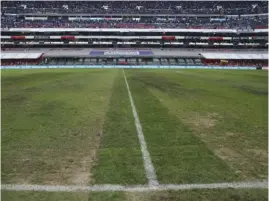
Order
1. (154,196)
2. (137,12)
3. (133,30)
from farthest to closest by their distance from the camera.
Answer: (137,12), (133,30), (154,196)

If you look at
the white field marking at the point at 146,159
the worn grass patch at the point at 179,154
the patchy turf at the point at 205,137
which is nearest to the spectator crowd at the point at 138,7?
the patchy turf at the point at 205,137

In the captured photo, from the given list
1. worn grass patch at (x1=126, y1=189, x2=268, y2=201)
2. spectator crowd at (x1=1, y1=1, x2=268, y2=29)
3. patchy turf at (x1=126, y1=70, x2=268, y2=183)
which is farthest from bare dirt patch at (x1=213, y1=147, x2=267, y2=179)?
spectator crowd at (x1=1, y1=1, x2=268, y2=29)

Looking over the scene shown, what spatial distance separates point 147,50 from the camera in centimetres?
10288

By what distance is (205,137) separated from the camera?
1431 cm

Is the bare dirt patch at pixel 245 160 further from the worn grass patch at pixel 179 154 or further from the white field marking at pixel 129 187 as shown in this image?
the white field marking at pixel 129 187

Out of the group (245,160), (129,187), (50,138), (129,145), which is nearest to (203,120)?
(129,145)

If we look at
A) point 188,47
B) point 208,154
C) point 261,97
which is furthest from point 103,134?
point 188,47

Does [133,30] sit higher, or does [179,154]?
[133,30]

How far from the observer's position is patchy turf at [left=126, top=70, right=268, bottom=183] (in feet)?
34.4

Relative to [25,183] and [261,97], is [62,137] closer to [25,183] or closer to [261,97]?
[25,183]

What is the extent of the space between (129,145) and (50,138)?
12.0 ft

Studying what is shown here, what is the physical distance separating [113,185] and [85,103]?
13988 millimetres

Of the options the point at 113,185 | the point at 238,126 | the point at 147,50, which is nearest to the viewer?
the point at 113,185

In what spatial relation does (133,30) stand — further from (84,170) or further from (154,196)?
(154,196)
